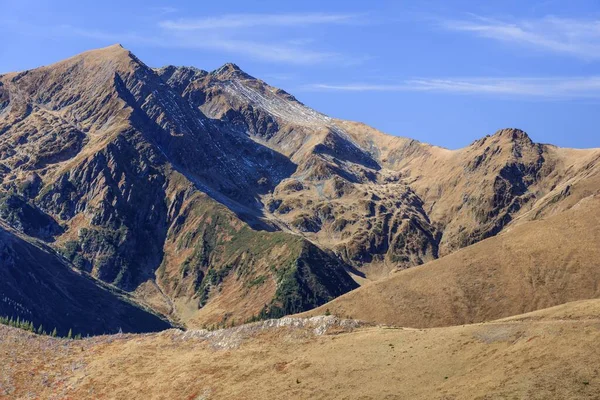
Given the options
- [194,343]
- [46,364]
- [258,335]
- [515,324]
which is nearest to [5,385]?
[46,364]

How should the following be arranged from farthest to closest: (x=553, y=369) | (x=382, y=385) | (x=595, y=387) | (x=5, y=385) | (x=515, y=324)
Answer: (x=5, y=385) < (x=515, y=324) < (x=382, y=385) < (x=553, y=369) < (x=595, y=387)

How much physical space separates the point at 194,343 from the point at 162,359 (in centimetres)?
861

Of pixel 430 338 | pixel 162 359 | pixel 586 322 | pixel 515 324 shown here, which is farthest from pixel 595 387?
pixel 162 359

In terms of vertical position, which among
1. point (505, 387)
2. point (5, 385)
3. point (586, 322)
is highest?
point (586, 322)

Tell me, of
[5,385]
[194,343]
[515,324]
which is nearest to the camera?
[515,324]

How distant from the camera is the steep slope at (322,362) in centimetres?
10362

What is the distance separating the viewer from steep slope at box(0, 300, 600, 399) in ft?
340

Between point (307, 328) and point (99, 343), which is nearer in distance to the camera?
point (307, 328)

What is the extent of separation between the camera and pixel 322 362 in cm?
12900

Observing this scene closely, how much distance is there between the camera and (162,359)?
151m

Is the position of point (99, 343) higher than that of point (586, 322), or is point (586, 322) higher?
point (586, 322)

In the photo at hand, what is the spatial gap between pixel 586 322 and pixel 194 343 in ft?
261

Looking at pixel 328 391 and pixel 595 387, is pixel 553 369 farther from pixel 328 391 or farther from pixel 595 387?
pixel 328 391

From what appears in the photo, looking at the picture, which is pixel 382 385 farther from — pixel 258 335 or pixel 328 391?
pixel 258 335
